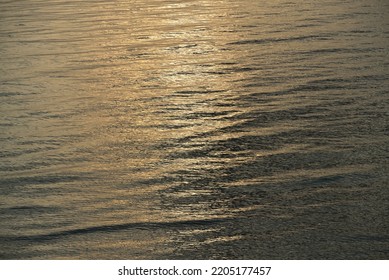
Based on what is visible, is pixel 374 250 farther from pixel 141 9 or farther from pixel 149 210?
pixel 141 9

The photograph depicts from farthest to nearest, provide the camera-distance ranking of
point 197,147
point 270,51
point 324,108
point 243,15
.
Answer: point 243,15
point 270,51
point 324,108
point 197,147

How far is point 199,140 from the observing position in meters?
7.08

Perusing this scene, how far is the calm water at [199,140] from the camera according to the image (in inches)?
205

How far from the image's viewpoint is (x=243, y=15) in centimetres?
1326

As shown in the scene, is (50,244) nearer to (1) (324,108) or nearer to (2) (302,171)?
(2) (302,171)

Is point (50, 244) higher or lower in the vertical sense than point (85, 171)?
lower

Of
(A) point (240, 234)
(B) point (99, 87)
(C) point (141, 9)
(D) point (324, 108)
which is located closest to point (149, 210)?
(A) point (240, 234)

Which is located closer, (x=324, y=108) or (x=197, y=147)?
(x=197, y=147)

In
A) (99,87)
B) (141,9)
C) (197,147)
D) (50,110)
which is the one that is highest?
(141,9)

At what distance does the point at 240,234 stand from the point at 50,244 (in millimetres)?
1104

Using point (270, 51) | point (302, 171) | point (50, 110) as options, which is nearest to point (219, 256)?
point (302, 171)

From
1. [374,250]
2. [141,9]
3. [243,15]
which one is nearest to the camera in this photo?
[374,250]

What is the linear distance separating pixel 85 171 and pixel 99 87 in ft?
9.25

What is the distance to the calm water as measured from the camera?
5219 millimetres
